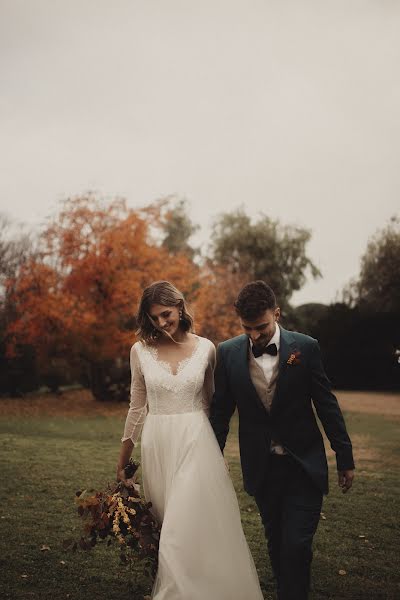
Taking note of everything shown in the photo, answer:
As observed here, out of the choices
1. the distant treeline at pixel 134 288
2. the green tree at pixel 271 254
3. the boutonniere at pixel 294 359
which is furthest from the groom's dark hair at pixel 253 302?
the green tree at pixel 271 254

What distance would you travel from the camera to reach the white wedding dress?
10.6ft

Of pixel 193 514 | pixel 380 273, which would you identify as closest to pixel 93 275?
pixel 193 514

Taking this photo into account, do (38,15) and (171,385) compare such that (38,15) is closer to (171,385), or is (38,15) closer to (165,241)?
(171,385)

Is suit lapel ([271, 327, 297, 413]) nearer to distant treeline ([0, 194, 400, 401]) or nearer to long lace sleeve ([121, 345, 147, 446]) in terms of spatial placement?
long lace sleeve ([121, 345, 147, 446])

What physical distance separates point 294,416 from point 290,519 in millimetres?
656

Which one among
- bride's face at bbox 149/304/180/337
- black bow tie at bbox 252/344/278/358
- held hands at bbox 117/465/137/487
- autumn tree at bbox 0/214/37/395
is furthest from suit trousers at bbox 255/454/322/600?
autumn tree at bbox 0/214/37/395

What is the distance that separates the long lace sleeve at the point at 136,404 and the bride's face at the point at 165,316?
323mm

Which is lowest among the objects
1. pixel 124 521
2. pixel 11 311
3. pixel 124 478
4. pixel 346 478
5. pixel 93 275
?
pixel 124 521

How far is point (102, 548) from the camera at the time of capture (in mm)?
5445

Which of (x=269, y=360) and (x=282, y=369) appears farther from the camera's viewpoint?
(x=269, y=360)

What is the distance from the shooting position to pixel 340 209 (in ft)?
102

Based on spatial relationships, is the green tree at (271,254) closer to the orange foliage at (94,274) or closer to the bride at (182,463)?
the orange foliage at (94,274)

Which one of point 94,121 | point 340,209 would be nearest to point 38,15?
point 94,121

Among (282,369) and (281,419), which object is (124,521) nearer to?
(281,419)
